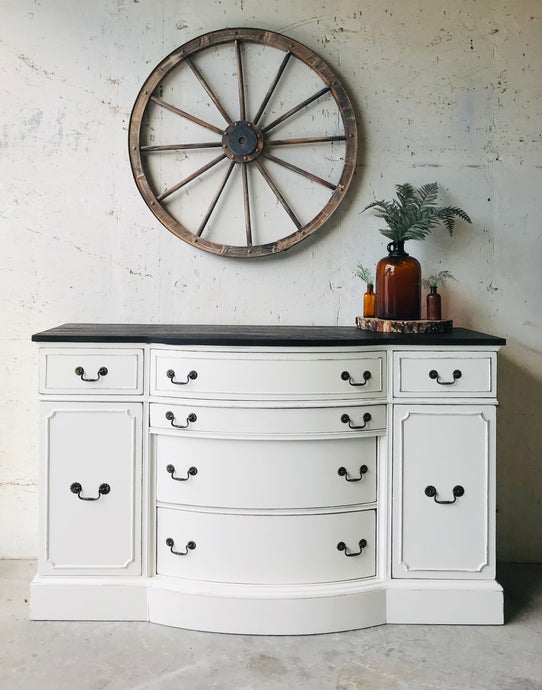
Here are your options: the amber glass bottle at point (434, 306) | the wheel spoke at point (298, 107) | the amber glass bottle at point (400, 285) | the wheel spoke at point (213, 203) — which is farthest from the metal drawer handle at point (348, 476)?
the wheel spoke at point (298, 107)

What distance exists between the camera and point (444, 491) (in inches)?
95.9

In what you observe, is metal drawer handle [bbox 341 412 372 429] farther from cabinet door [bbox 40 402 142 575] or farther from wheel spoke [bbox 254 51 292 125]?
wheel spoke [bbox 254 51 292 125]

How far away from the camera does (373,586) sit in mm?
2418

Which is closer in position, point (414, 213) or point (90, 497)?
point (90, 497)

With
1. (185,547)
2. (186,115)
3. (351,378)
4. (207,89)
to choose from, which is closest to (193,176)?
(186,115)

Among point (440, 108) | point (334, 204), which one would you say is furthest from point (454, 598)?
point (440, 108)

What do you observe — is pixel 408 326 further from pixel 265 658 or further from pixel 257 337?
pixel 265 658

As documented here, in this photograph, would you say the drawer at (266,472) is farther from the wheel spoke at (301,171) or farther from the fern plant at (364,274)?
the wheel spoke at (301,171)

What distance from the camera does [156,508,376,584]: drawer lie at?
93.2 inches

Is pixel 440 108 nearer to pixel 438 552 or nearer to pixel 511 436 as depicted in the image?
pixel 511 436

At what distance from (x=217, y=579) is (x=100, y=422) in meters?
0.68

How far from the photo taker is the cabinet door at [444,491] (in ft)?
7.97

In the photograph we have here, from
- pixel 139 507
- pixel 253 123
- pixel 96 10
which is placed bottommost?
pixel 139 507

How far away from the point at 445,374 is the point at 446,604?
2.64 feet
